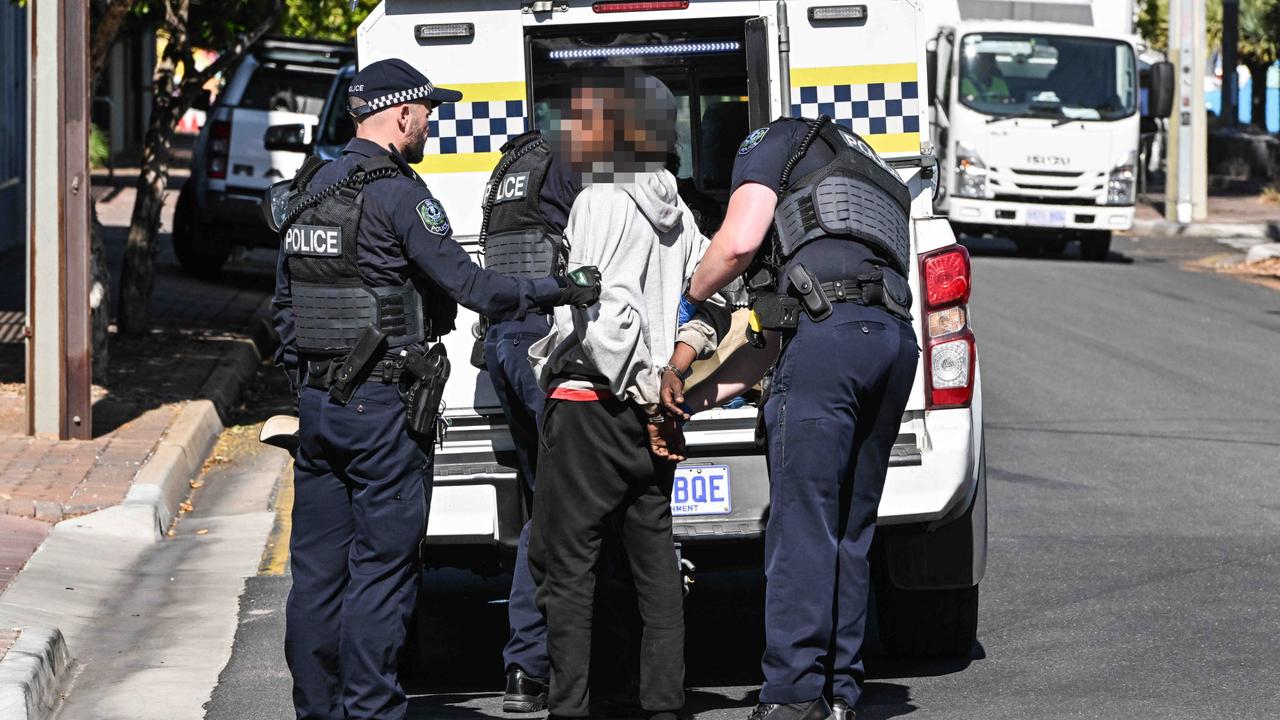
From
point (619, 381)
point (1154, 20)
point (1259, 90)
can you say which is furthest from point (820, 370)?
point (1259, 90)

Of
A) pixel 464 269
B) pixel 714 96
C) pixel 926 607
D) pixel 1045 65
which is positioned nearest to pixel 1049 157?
pixel 1045 65

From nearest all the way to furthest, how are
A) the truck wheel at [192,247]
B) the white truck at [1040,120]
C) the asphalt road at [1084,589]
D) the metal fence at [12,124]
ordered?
the asphalt road at [1084,589] → the truck wheel at [192,247] → the metal fence at [12,124] → the white truck at [1040,120]

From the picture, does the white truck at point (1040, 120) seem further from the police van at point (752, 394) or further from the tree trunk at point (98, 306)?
the police van at point (752, 394)

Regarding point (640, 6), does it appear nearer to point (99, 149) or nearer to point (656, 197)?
point (656, 197)

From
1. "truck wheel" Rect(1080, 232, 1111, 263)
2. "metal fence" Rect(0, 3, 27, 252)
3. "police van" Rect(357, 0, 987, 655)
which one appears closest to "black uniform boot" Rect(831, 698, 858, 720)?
"police van" Rect(357, 0, 987, 655)

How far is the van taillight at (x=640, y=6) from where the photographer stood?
5.99 meters

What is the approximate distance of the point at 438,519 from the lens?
19.3 ft

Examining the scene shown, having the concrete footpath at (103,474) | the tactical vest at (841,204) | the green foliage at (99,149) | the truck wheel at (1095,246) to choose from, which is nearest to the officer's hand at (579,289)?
the tactical vest at (841,204)

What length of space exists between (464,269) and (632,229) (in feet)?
1.63

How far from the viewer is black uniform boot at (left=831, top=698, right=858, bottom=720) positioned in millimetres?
5266

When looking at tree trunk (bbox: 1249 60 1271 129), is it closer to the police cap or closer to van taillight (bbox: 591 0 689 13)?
van taillight (bbox: 591 0 689 13)

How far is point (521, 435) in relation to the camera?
578cm

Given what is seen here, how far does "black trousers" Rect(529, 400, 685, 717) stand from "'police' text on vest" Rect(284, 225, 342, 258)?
776mm

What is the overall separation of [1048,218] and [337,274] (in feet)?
58.0
